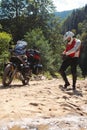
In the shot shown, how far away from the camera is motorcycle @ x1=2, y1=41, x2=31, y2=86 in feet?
42.0

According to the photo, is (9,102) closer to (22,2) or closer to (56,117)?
(56,117)

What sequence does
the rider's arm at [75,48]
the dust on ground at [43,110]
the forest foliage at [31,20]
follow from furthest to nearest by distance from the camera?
the forest foliage at [31,20] < the rider's arm at [75,48] < the dust on ground at [43,110]

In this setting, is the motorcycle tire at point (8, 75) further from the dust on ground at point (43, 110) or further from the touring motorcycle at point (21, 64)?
the dust on ground at point (43, 110)

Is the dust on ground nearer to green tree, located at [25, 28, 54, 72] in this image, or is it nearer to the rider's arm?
the rider's arm

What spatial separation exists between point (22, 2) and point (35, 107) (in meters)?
55.7

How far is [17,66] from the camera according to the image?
13234 millimetres

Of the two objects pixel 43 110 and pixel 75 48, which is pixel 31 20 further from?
pixel 43 110

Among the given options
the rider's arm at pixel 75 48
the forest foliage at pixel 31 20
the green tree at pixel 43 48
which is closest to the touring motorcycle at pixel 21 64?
the rider's arm at pixel 75 48

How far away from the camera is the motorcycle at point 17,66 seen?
12.8 meters

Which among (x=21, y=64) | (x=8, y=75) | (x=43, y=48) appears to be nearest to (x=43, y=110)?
(x=8, y=75)

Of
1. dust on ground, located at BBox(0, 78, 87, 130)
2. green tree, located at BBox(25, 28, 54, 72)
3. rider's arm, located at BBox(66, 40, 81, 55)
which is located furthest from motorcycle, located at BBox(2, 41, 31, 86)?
green tree, located at BBox(25, 28, 54, 72)

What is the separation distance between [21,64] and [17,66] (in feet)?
0.50

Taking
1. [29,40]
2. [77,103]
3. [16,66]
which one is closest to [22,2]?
[29,40]

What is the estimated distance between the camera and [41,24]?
61.7 metres
